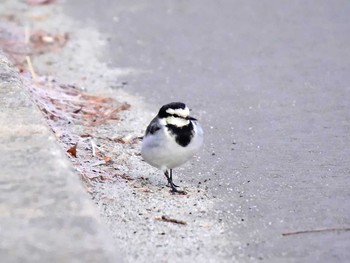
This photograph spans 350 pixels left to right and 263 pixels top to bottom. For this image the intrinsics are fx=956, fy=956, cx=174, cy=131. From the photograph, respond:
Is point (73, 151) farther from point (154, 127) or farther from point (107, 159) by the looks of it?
point (154, 127)

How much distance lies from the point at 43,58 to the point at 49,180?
14.6ft

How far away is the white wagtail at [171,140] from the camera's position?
5855mm

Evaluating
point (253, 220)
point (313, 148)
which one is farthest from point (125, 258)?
point (313, 148)

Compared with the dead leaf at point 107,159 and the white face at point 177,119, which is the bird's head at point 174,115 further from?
the dead leaf at point 107,159

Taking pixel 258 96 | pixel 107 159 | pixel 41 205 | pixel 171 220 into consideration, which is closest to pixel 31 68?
pixel 258 96

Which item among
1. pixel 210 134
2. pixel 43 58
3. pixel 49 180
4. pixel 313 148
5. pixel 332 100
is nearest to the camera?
pixel 49 180

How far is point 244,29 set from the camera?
9.70 m

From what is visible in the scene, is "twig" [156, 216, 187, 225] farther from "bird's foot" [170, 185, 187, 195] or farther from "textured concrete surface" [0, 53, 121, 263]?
"textured concrete surface" [0, 53, 121, 263]

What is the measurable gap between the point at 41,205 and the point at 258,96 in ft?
11.8

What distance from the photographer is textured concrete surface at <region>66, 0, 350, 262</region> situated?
5.25 m

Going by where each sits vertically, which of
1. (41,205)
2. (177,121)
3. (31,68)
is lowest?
(41,205)

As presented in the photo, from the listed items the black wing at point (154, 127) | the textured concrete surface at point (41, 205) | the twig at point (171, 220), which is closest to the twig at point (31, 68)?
the black wing at point (154, 127)

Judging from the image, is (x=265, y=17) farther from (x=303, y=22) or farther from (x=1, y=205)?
(x=1, y=205)

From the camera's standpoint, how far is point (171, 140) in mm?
A: 5883
